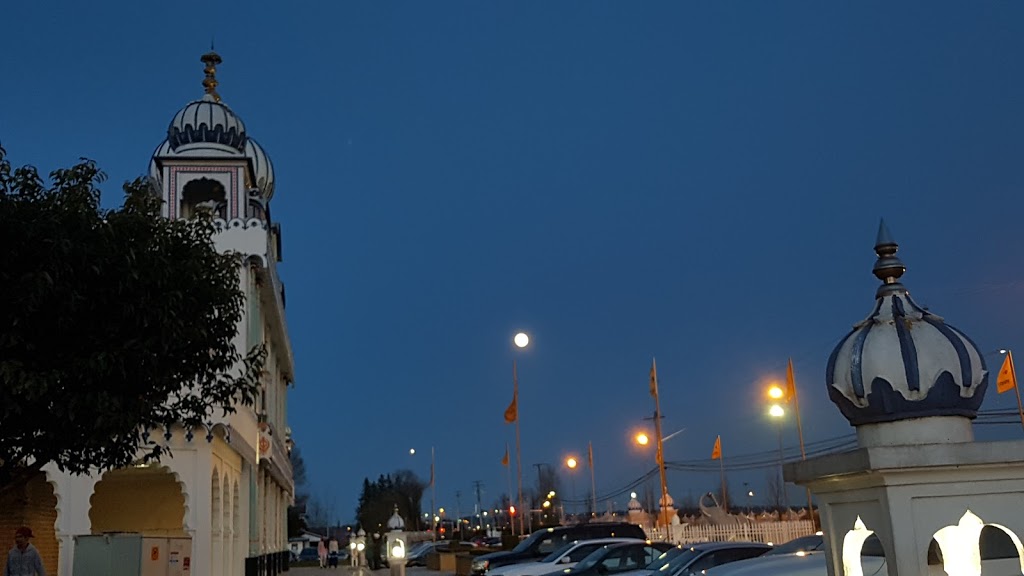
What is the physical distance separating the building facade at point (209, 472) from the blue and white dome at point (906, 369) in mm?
10620

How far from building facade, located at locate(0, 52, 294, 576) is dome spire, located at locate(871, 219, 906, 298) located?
10.6 m

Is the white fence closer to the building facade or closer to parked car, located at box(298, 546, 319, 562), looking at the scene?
the building facade

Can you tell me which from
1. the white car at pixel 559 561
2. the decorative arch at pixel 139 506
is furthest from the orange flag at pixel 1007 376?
the decorative arch at pixel 139 506

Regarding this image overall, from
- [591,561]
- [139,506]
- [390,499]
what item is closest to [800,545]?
[591,561]

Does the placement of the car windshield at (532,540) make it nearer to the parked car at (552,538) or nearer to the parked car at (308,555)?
the parked car at (552,538)

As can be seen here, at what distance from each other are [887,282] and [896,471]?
0.92 m

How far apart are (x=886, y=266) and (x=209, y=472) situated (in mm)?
17720

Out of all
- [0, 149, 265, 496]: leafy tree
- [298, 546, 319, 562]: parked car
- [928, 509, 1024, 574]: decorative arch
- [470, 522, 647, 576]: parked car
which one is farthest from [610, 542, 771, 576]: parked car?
[298, 546, 319, 562]: parked car

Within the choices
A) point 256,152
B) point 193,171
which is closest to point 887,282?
point 193,171

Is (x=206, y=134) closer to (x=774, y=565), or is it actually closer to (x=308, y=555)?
(x=774, y=565)

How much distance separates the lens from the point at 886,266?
175 inches

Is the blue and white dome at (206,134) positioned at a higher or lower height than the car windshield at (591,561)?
higher

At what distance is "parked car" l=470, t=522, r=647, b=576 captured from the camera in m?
24.0

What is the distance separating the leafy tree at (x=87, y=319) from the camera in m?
9.65
